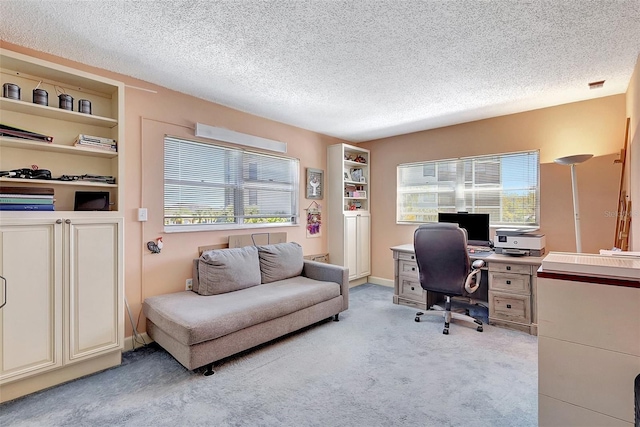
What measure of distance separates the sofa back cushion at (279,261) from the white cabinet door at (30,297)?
1.75 m

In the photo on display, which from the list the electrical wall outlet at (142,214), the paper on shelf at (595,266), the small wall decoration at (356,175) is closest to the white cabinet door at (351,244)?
the small wall decoration at (356,175)

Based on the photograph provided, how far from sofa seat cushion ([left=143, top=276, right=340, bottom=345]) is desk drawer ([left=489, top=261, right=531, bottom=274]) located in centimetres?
176

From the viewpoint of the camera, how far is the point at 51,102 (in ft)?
7.64

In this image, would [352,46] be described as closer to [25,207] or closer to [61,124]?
[61,124]

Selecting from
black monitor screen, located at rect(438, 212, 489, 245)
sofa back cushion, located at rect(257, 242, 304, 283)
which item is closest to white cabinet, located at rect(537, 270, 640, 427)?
black monitor screen, located at rect(438, 212, 489, 245)

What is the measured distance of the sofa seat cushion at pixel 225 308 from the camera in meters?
2.20

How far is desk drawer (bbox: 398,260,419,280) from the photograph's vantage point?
12.5 ft

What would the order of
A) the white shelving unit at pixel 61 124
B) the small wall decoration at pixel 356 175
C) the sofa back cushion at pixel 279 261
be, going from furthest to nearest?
the small wall decoration at pixel 356 175, the sofa back cushion at pixel 279 261, the white shelving unit at pixel 61 124

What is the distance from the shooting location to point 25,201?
1995 millimetres

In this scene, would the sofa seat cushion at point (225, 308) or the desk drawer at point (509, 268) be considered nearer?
the sofa seat cushion at point (225, 308)

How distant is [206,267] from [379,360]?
Answer: 1792 millimetres

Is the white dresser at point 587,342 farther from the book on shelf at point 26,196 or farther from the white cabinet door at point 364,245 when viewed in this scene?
the white cabinet door at point 364,245

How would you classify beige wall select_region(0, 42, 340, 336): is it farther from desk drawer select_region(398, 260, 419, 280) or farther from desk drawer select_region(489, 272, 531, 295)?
desk drawer select_region(489, 272, 531, 295)

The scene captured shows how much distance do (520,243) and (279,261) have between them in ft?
8.72
